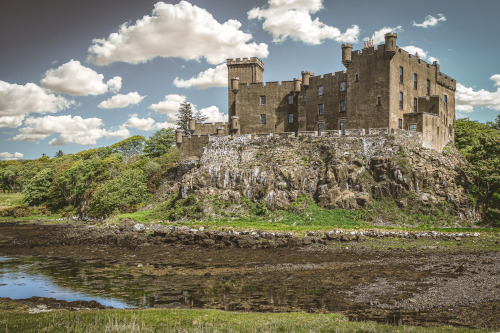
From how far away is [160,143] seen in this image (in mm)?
83812

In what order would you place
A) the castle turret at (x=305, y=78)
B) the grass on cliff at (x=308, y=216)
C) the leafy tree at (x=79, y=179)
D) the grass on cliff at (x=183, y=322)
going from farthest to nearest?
the leafy tree at (x=79, y=179) → the castle turret at (x=305, y=78) → the grass on cliff at (x=308, y=216) → the grass on cliff at (x=183, y=322)

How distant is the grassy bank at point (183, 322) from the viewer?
39.8ft

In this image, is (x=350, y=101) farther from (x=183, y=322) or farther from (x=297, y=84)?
(x=183, y=322)

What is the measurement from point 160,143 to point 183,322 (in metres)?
73.3

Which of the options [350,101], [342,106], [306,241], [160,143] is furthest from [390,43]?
[160,143]

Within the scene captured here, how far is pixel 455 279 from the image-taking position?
1895 cm

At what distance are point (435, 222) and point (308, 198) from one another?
11867 millimetres

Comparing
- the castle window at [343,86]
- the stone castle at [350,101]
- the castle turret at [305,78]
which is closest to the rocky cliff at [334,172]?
the stone castle at [350,101]

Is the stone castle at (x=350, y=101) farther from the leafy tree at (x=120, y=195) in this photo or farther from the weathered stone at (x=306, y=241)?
the weathered stone at (x=306, y=241)

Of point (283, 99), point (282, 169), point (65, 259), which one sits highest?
point (283, 99)

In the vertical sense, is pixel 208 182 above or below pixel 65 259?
above

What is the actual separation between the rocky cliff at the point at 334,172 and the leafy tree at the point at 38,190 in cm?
4354

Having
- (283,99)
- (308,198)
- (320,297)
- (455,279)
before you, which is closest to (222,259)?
(320,297)

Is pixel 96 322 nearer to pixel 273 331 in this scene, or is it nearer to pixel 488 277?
pixel 273 331
